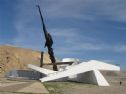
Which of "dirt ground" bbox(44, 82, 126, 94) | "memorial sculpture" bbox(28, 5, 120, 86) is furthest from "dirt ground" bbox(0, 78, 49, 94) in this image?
"memorial sculpture" bbox(28, 5, 120, 86)

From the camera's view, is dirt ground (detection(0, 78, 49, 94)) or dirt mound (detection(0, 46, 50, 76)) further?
dirt mound (detection(0, 46, 50, 76))

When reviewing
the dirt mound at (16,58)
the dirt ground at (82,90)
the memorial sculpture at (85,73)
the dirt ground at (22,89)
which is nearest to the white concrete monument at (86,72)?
the memorial sculpture at (85,73)

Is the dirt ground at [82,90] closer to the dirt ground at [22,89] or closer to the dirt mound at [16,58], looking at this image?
the dirt ground at [22,89]

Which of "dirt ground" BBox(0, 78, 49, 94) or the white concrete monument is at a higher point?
the white concrete monument

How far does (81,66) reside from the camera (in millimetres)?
46219

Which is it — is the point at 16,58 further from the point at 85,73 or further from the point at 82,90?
the point at 82,90

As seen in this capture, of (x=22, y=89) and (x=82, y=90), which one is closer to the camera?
(x=22, y=89)

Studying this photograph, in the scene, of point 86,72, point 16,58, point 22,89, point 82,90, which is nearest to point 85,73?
point 86,72

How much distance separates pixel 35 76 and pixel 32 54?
72.1 metres

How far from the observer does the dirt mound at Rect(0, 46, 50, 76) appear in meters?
111

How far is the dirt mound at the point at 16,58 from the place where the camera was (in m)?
111

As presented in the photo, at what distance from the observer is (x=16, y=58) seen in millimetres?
120188

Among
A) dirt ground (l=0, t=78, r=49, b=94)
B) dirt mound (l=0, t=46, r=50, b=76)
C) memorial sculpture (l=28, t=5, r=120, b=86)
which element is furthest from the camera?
dirt mound (l=0, t=46, r=50, b=76)

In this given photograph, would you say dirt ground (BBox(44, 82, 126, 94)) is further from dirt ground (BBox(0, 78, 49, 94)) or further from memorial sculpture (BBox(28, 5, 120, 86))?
memorial sculpture (BBox(28, 5, 120, 86))
